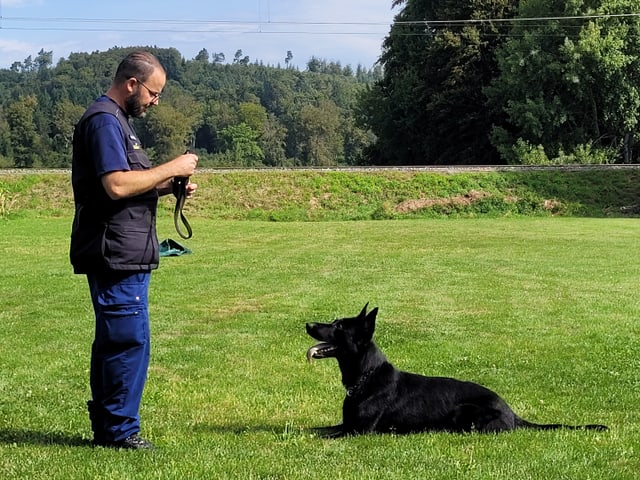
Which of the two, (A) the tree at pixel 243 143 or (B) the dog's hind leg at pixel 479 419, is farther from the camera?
(A) the tree at pixel 243 143

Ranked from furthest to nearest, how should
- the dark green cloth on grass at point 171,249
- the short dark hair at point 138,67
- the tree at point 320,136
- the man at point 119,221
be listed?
1. the tree at point 320,136
2. the dark green cloth on grass at point 171,249
3. the short dark hair at point 138,67
4. the man at point 119,221

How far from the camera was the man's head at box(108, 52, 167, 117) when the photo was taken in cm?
488

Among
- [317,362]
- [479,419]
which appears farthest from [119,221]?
[317,362]

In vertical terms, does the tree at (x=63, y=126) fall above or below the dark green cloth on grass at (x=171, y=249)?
above

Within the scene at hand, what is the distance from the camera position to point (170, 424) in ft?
21.3

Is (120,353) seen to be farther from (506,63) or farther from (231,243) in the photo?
(506,63)

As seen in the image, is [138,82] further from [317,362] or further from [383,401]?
[317,362]

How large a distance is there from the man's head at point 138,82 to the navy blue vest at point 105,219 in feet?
0.32

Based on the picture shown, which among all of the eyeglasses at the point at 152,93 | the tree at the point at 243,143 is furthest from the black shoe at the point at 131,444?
the tree at the point at 243,143

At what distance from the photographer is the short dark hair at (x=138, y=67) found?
4863mm

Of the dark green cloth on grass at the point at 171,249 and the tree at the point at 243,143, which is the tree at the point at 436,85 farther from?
the tree at the point at 243,143

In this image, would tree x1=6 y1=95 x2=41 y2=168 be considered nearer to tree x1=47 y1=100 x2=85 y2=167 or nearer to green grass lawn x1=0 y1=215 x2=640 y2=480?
tree x1=47 y1=100 x2=85 y2=167

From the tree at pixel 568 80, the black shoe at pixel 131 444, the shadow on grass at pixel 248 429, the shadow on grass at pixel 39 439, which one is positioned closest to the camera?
the black shoe at pixel 131 444

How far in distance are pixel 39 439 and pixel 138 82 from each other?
2862mm
